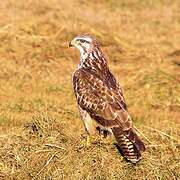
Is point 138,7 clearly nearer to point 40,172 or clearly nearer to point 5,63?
point 5,63

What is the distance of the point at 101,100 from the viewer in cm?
946

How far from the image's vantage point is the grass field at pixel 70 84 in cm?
955

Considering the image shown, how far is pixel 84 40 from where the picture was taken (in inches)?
392

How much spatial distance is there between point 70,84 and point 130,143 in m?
7.31

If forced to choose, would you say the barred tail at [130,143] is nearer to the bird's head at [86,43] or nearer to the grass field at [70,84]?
the grass field at [70,84]

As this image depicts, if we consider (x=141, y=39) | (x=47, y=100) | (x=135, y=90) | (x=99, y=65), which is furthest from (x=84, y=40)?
(x=141, y=39)

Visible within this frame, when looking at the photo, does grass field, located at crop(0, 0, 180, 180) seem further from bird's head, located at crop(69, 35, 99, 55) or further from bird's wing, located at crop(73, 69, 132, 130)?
bird's head, located at crop(69, 35, 99, 55)

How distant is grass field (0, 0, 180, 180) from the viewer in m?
9.55

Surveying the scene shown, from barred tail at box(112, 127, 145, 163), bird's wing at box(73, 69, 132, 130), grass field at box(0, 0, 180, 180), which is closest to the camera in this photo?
barred tail at box(112, 127, 145, 163)

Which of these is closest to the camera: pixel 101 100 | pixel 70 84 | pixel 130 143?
pixel 130 143

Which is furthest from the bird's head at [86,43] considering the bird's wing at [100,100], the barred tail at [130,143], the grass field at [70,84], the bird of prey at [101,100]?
the barred tail at [130,143]

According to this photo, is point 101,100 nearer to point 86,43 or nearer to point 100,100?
point 100,100

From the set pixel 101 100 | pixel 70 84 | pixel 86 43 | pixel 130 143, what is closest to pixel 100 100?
pixel 101 100

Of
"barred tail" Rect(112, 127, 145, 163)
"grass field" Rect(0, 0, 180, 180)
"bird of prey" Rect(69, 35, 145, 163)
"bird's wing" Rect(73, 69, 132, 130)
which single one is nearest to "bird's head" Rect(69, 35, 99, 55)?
"bird of prey" Rect(69, 35, 145, 163)
